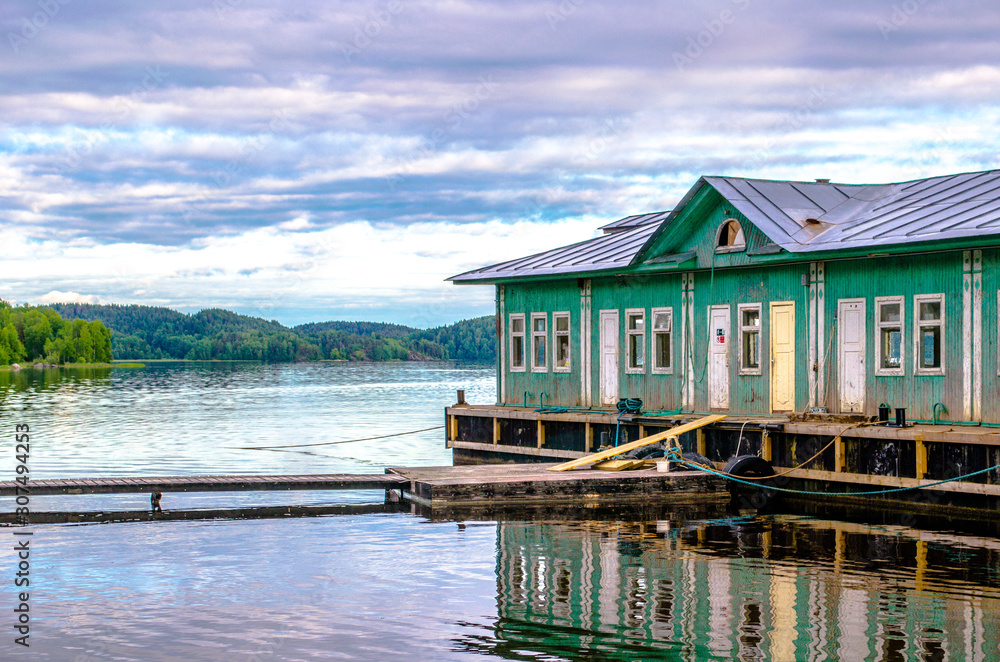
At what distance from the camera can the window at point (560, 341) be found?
30.4 metres

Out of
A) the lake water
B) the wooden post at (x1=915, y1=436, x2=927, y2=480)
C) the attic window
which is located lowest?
the lake water

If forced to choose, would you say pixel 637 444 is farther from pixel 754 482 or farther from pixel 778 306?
pixel 778 306

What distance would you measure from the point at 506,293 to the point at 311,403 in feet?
140

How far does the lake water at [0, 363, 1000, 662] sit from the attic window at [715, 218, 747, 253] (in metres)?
6.97

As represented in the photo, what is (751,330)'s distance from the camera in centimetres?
2503

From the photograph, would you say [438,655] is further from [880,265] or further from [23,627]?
[880,265]

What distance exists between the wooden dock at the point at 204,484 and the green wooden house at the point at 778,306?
8.10m

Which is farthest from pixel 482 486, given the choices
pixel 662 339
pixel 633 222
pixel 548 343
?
pixel 633 222

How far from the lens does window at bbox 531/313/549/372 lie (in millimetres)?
31172

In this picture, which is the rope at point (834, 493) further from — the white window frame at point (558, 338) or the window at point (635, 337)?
the white window frame at point (558, 338)

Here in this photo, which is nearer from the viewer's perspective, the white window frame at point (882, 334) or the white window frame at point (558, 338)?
the white window frame at point (882, 334)

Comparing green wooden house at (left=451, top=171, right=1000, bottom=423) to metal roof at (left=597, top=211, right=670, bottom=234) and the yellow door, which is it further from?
metal roof at (left=597, top=211, right=670, bottom=234)

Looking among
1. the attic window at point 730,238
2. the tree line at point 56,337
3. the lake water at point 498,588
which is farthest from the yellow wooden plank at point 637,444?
the tree line at point 56,337

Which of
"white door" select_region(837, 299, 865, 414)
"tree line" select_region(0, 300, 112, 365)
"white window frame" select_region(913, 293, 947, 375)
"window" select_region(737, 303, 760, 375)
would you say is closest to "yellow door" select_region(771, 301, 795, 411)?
"window" select_region(737, 303, 760, 375)
